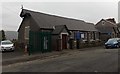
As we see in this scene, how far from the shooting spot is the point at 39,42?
2420cm

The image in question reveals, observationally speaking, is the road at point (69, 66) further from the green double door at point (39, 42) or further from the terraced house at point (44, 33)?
the terraced house at point (44, 33)

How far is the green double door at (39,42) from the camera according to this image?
23.2m

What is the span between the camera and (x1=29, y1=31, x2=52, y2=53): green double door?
2325 cm

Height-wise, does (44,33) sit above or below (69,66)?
above

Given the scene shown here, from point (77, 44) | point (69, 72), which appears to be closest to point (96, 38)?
point (77, 44)

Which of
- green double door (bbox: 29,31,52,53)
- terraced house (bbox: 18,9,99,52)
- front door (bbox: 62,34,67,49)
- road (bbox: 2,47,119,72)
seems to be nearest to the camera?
road (bbox: 2,47,119,72)

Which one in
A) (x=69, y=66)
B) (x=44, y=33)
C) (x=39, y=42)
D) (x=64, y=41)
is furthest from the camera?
(x=64, y=41)

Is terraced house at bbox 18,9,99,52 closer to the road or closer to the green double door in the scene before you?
the green double door

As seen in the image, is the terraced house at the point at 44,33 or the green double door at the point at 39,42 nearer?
the green double door at the point at 39,42

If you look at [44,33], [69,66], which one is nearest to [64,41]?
[44,33]

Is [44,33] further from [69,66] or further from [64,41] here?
[69,66]

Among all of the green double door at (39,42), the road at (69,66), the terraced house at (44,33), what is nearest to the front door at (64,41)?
the terraced house at (44,33)

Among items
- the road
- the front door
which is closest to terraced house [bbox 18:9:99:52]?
the front door

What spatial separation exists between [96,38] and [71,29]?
1297 cm
